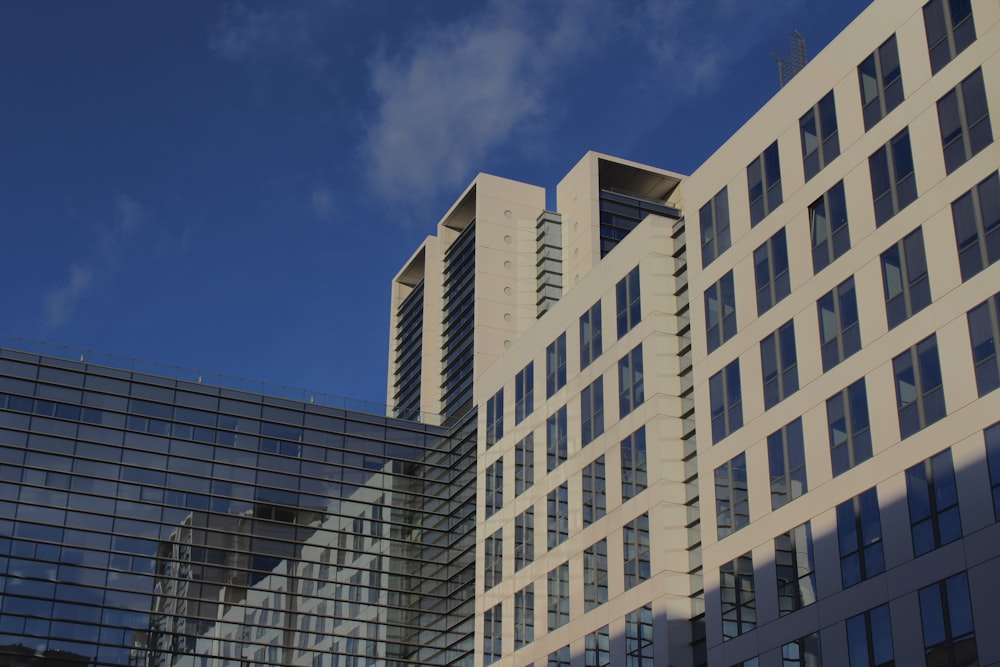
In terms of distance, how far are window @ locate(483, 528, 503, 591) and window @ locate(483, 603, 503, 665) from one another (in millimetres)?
1298

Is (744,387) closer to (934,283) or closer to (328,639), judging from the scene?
(934,283)

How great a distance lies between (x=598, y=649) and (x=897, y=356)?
64.6ft

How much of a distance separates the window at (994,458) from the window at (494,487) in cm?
3243

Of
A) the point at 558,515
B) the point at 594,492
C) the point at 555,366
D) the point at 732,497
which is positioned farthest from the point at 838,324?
the point at 555,366

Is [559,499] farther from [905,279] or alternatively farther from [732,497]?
[905,279]

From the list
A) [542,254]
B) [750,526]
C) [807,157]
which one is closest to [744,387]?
[750,526]

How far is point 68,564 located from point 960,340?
47.4 m

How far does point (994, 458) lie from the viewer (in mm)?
38562

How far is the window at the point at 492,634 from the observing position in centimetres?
6531

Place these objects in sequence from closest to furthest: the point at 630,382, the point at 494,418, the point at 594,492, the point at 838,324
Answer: the point at 838,324
the point at 630,382
the point at 594,492
the point at 494,418

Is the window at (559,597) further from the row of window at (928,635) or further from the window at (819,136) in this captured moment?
the window at (819,136)

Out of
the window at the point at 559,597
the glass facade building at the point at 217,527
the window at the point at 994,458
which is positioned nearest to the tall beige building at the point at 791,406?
the window at the point at 994,458

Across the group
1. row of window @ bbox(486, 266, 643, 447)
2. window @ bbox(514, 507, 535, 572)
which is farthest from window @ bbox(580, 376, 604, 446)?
window @ bbox(514, 507, 535, 572)

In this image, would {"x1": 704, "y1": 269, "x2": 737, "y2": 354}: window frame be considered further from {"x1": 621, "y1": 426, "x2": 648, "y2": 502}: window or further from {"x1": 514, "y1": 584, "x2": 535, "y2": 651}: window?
{"x1": 514, "y1": 584, "x2": 535, "y2": 651}: window
